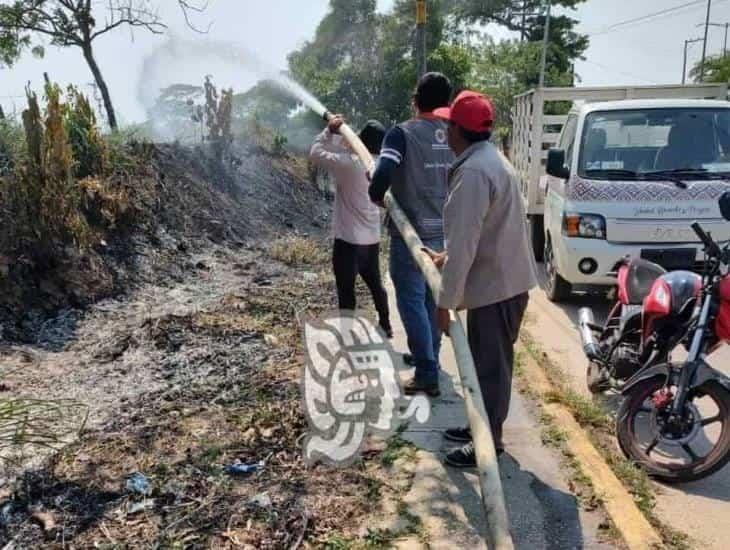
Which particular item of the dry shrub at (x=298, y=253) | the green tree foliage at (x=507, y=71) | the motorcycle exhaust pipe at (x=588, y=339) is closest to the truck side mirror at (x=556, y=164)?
the motorcycle exhaust pipe at (x=588, y=339)

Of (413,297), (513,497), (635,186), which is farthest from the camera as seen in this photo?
(635,186)

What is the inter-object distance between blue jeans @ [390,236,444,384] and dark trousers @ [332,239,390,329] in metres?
0.73

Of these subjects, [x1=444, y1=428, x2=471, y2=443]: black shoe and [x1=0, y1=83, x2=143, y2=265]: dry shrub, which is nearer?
[x1=444, y1=428, x2=471, y2=443]: black shoe

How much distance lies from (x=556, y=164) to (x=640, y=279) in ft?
6.71

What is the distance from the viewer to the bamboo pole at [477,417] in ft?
7.04

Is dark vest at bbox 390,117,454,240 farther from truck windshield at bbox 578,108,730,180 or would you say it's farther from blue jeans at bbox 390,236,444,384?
truck windshield at bbox 578,108,730,180

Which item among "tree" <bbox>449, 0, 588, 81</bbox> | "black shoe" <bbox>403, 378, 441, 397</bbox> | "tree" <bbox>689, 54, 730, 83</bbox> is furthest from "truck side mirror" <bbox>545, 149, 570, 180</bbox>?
"tree" <bbox>689, 54, 730, 83</bbox>

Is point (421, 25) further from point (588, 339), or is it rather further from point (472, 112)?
point (472, 112)

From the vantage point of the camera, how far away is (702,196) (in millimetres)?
5523

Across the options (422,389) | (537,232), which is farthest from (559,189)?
(422,389)

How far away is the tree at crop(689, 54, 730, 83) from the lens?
38.5 m

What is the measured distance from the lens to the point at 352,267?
474 centimetres

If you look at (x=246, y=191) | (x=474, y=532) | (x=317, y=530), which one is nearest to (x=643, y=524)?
(x=474, y=532)

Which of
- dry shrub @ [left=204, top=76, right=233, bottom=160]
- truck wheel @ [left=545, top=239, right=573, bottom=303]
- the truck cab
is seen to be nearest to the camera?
the truck cab
